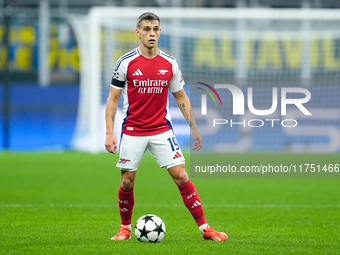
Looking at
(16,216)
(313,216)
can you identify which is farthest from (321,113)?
(16,216)

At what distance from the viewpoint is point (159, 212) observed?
9.34 m

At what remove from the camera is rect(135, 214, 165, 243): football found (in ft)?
21.5

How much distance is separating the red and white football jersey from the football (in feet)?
2.82

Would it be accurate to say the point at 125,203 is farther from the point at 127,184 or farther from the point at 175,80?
the point at 175,80

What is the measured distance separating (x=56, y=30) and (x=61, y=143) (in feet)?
20.9

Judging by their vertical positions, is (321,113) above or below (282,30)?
below

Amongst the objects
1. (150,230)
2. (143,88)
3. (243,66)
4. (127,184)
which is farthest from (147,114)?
(243,66)

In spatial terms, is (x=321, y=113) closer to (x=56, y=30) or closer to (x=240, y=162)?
(x=240, y=162)

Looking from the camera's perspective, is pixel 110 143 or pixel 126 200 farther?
pixel 126 200

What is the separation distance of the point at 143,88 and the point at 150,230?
1.39 metres

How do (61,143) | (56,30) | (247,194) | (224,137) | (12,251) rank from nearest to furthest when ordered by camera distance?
(12,251)
(247,194)
(224,137)
(61,143)
(56,30)

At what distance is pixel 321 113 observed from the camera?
20.2 metres

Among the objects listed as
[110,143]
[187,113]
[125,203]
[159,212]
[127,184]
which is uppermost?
[187,113]

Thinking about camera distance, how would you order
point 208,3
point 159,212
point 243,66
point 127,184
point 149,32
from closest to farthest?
point 149,32 < point 127,184 < point 159,212 < point 243,66 < point 208,3
